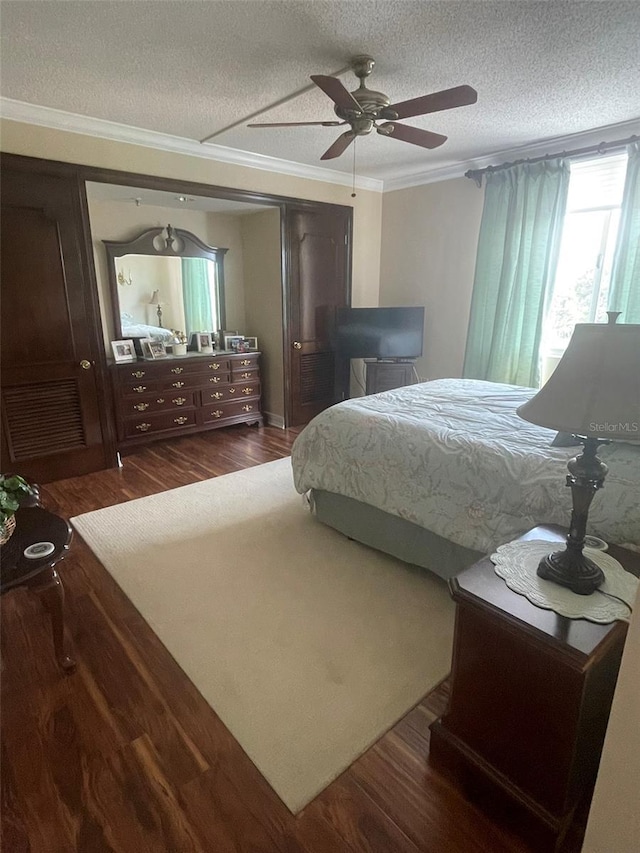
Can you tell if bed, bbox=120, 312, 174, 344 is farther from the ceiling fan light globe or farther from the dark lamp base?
the dark lamp base

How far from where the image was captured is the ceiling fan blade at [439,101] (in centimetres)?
206

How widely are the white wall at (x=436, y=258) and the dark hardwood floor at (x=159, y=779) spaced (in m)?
3.66

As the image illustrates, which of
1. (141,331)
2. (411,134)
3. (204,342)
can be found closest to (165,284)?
(141,331)

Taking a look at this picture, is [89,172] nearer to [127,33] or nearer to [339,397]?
[127,33]

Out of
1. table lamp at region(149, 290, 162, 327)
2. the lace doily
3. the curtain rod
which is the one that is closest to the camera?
the lace doily

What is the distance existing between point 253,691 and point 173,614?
1.98 feet

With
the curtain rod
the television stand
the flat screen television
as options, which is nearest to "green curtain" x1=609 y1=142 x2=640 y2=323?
the curtain rod

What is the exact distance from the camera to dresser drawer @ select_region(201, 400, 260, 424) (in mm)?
4621

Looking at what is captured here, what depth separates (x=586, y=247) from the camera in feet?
12.1

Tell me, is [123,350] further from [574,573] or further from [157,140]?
[574,573]

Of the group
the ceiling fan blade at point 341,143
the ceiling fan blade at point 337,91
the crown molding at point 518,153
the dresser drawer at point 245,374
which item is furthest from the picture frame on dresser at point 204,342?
the ceiling fan blade at point 337,91

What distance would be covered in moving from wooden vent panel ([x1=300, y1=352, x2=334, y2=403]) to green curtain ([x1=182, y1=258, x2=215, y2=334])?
111cm

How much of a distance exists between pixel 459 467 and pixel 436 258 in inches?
127

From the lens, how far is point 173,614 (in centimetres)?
212
